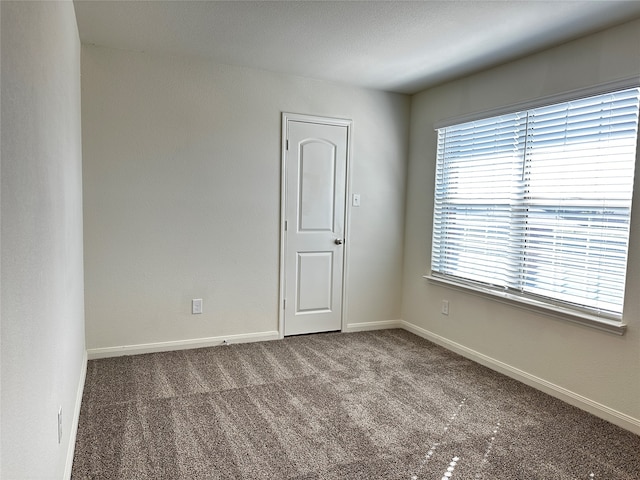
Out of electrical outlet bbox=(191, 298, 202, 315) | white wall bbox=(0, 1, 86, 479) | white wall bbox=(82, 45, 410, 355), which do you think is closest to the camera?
white wall bbox=(0, 1, 86, 479)

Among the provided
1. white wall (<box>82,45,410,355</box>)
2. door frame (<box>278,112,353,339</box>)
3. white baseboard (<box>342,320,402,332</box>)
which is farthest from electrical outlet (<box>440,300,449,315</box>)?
white wall (<box>82,45,410,355</box>)

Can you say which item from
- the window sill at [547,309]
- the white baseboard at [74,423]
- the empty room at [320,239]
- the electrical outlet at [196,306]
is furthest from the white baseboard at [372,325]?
the white baseboard at [74,423]

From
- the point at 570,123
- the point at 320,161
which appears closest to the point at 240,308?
the point at 320,161

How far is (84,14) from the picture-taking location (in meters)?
2.69

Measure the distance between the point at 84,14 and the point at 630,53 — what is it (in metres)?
3.22

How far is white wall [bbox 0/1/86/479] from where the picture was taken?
1063 millimetres

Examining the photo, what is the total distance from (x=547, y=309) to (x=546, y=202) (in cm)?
72

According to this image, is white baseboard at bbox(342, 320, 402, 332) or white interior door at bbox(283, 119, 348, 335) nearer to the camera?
white interior door at bbox(283, 119, 348, 335)

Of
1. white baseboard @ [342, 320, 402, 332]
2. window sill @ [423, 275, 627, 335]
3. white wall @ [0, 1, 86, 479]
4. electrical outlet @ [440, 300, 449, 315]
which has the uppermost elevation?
white wall @ [0, 1, 86, 479]

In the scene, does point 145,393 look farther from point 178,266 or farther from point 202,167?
point 202,167

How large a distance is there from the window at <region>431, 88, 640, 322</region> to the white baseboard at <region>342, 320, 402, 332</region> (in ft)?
2.97

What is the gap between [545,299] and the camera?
3004mm

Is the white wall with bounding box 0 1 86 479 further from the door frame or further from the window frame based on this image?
the window frame

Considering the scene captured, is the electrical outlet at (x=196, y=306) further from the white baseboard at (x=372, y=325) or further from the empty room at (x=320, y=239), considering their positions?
the white baseboard at (x=372, y=325)
